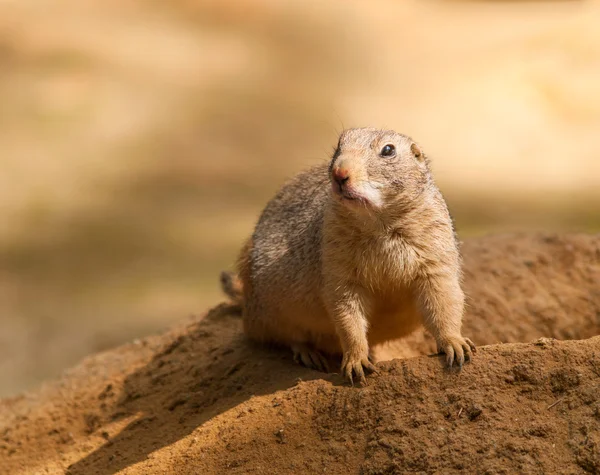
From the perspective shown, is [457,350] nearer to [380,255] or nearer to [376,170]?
[380,255]

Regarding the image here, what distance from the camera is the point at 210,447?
3746mm

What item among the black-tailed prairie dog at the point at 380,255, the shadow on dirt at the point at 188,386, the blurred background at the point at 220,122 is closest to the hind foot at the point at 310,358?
the shadow on dirt at the point at 188,386

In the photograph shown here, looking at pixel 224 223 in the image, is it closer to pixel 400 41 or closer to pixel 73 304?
pixel 73 304

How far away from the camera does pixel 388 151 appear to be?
3.82 metres

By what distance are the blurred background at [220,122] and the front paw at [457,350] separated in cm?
460

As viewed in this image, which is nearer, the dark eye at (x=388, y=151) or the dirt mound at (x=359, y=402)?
the dirt mound at (x=359, y=402)

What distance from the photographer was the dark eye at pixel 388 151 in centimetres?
380

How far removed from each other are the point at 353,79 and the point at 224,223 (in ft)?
8.70

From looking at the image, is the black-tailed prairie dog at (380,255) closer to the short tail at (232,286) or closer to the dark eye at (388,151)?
the dark eye at (388,151)

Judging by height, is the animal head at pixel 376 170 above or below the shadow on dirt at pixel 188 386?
above

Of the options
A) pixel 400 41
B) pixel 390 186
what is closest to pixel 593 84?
pixel 400 41

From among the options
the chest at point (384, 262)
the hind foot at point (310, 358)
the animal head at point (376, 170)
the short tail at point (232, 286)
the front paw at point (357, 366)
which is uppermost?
the animal head at point (376, 170)

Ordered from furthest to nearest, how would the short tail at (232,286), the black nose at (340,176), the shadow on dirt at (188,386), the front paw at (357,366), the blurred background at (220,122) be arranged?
the blurred background at (220,122) < the short tail at (232,286) < the shadow on dirt at (188,386) < the front paw at (357,366) < the black nose at (340,176)

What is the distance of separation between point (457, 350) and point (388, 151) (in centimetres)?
93
